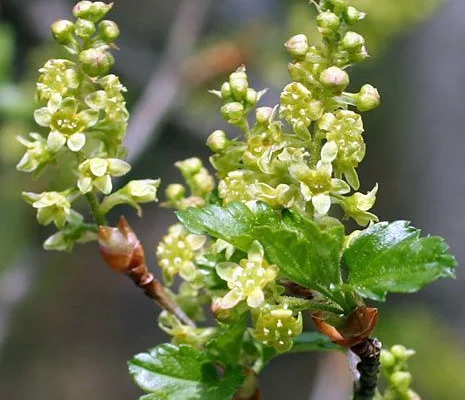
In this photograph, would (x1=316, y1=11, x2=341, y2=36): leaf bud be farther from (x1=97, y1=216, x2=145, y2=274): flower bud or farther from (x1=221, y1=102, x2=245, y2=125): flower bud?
(x1=97, y1=216, x2=145, y2=274): flower bud

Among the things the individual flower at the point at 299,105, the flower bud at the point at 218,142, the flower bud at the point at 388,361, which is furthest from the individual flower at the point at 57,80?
the flower bud at the point at 388,361

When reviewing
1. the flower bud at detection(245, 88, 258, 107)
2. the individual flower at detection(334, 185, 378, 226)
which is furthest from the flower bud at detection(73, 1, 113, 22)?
the individual flower at detection(334, 185, 378, 226)

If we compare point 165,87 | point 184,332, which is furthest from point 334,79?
point 165,87

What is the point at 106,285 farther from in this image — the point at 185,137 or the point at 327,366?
the point at 327,366

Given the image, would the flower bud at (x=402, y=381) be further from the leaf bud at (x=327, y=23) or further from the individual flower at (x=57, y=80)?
the individual flower at (x=57, y=80)

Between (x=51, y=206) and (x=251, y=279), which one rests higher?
(x=251, y=279)

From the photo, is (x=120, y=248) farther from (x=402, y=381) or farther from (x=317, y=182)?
(x=402, y=381)
